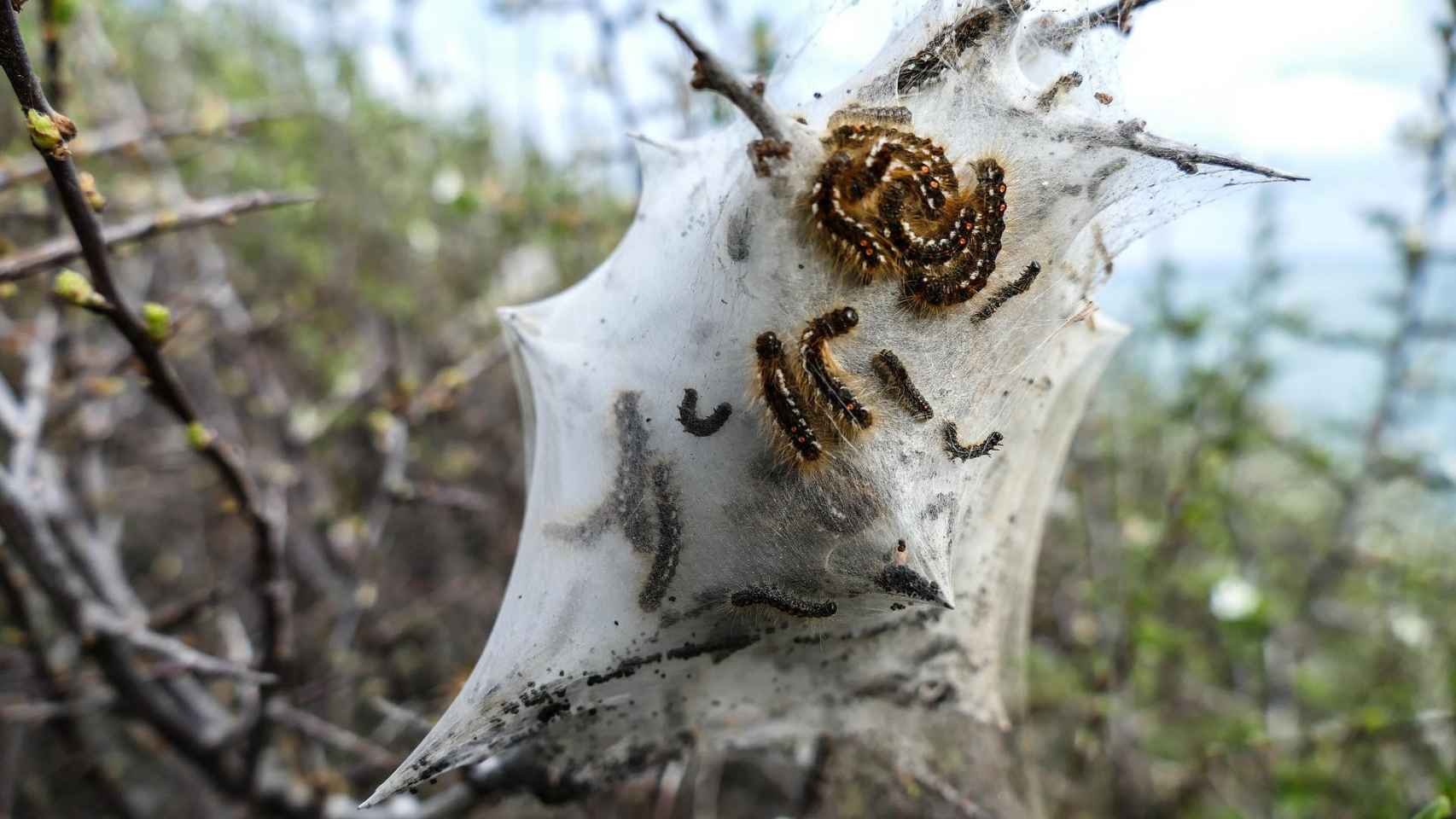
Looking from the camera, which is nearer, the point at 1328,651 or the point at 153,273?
the point at 1328,651

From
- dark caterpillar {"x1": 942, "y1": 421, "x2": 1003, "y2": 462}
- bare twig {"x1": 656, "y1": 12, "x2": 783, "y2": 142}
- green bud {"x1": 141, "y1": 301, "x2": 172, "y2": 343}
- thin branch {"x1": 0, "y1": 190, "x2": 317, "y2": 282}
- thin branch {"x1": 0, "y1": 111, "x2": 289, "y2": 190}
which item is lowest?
dark caterpillar {"x1": 942, "y1": 421, "x2": 1003, "y2": 462}

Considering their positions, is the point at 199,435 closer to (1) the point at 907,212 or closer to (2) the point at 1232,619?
(1) the point at 907,212

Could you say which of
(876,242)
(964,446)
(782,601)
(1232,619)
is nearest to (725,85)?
(876,242)

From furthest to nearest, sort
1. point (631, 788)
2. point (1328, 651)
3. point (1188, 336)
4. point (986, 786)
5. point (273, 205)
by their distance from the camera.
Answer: point (1328, 651), point (1188, 336), point (631, 788), point (986, 786), point (273, 205)

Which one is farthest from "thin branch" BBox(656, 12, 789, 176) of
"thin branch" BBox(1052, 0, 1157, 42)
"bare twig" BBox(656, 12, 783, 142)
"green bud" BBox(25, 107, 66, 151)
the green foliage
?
the green foliage

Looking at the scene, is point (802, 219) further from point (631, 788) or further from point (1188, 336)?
point (1188, 336)

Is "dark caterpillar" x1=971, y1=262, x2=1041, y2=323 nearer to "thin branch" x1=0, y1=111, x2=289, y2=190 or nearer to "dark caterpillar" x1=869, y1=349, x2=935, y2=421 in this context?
"dark caterpillar" x1=869, y1=349, x2=935, y2=421

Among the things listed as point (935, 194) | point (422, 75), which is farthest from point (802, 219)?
point (422, 75)
